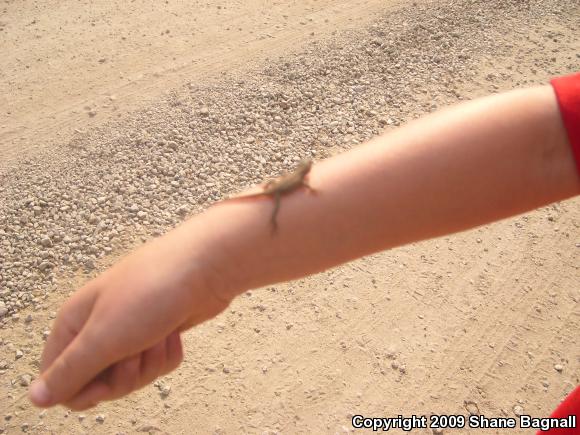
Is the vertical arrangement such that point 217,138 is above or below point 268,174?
above

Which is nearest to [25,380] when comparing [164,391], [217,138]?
[164,391]

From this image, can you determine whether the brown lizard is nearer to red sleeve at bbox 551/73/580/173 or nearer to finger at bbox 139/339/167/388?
finger at bbox 139/339/167/388

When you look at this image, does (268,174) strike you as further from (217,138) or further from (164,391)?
(164,391)

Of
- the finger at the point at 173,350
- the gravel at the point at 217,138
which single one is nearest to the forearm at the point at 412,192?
the finger at the point at 173,350

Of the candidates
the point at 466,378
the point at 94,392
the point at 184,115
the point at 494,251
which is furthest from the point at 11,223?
the point at 494,251

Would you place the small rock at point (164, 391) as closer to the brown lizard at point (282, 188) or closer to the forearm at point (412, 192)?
the forearm at point (412, 192)

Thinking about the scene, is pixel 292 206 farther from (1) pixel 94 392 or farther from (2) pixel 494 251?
(2) pixel 494 251
